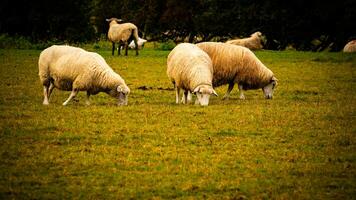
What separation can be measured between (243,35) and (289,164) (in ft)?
126

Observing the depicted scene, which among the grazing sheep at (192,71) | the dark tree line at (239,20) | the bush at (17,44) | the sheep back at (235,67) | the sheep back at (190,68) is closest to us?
the grazing sheep at (192,71)

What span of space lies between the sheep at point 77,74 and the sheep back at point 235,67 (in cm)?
281

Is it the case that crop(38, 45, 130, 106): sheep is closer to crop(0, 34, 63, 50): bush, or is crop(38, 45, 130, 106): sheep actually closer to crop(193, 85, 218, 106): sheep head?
crop(193, 85, 218, 106): sheep head

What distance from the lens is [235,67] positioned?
17688mm

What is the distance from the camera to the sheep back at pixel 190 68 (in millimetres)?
15930

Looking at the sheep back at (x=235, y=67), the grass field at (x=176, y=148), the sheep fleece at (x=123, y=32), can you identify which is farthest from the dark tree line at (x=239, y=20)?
the grass field at (x=176, y=148)

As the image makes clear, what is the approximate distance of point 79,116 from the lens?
13.9m

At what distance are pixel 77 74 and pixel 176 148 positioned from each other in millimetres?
5338

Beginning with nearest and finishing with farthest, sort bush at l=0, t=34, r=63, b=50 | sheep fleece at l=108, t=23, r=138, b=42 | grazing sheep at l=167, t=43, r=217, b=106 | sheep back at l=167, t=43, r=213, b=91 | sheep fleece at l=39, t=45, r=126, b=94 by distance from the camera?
sheep fleece at l=39, t=45, r=126, b=94 → grazing sheep at l=167, t=43, r=217, b=106 → sheep back at l=167, t=43, r=213, b=91 → sheep fleece at l=108, t=23, r=138, b=42 → bush at l=0, t=34, r=63, b=50

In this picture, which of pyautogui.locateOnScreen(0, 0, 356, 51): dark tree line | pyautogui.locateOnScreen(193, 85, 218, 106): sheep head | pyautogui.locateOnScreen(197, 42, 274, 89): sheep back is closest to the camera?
pyautogui.locateOnScreen(193, 85, 218, 106): sheep head

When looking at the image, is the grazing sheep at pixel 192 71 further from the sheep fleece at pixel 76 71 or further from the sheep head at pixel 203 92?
the sheep fleece at pixel 76 71

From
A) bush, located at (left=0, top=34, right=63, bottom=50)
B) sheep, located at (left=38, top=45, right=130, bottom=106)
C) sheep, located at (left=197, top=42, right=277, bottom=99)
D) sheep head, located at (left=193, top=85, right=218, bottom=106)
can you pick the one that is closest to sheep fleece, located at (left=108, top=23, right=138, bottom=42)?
bush, located at (left=0, top=34, right=63, bottom=50)

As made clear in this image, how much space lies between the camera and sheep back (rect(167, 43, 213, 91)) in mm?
15930

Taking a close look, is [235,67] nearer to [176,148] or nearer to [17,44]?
[176,148]
